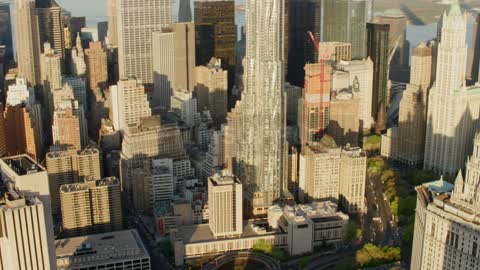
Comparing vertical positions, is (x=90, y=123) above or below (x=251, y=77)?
below

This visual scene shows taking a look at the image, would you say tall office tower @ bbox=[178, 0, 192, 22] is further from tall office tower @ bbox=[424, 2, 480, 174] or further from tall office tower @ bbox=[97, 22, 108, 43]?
tall office tower @ bbox=[424, 2, 480, 174]

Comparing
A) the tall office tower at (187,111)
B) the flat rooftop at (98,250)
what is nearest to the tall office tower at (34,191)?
the flat rooftop at (98,250)

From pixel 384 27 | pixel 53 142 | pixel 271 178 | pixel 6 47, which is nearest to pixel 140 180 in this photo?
pixel 271 178

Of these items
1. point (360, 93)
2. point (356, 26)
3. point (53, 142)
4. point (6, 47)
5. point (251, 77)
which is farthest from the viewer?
point (6, 47)

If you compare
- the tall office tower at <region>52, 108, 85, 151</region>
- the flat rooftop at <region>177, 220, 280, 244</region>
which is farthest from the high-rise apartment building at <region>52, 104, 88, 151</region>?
the flat rooftop at <region>177, 220, 280, 244</region>

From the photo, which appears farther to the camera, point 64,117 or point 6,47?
point 6,47

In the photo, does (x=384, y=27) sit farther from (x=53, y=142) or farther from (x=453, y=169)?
(x=53, y=142)

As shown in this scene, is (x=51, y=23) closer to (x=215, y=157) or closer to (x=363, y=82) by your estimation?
(x=215, y=157)

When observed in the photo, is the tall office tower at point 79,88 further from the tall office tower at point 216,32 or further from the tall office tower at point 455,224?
the tall office tower at point 455,224
